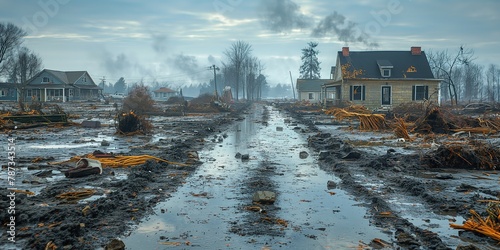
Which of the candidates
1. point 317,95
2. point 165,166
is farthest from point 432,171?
point 317,95

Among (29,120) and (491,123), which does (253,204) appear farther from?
(29,120)

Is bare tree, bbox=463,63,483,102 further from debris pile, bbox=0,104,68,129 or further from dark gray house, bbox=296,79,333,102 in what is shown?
debris pile, bbox=0,104,68,129

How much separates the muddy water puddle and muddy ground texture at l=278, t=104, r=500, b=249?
34cm

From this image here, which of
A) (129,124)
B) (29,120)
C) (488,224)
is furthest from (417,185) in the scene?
(29,120)

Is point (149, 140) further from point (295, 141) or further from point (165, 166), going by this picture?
point (165, 166)

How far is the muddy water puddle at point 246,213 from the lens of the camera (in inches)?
226

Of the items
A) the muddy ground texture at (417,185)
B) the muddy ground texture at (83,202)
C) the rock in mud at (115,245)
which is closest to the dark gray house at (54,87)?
the muddy ground texture at (83,202)

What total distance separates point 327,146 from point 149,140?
7.39 m

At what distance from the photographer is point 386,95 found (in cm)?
4503

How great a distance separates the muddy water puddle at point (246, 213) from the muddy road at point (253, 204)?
0.02 meters

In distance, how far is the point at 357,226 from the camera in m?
6.46

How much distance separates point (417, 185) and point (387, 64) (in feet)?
128

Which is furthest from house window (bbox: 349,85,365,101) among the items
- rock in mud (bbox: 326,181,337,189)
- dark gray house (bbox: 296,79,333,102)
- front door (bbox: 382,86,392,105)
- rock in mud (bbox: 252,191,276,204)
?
dark gray house (bbox: 296,79,333,102)

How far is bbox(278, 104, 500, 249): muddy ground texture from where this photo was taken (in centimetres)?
598
